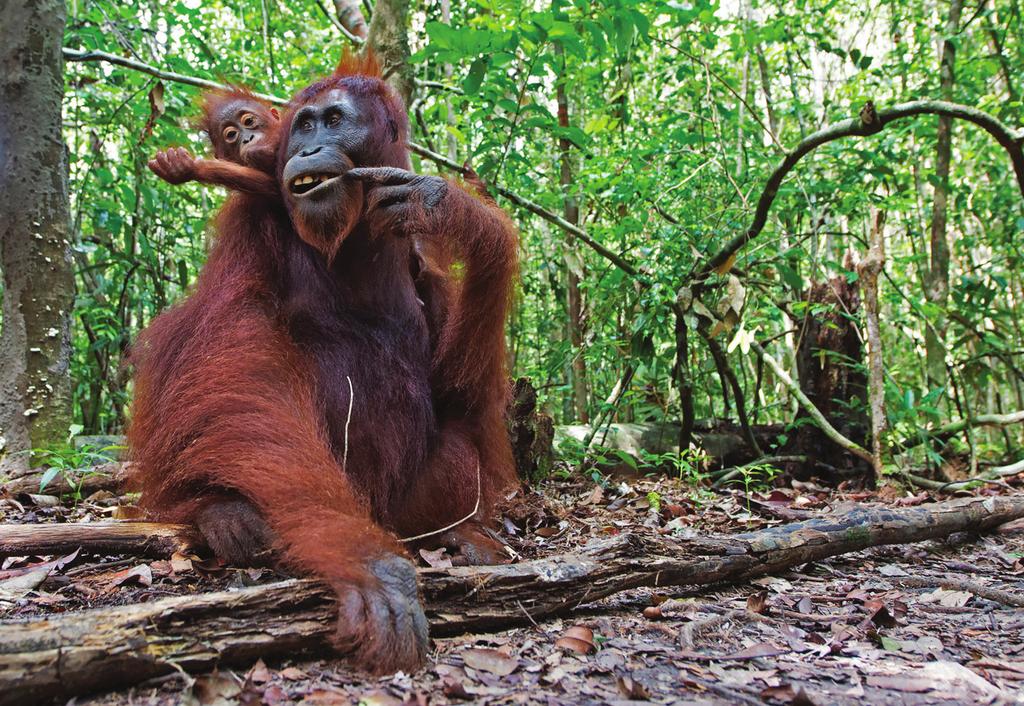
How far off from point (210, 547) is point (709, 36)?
483 cm

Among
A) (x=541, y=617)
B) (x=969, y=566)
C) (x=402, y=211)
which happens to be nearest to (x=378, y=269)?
(x=402, y=211)

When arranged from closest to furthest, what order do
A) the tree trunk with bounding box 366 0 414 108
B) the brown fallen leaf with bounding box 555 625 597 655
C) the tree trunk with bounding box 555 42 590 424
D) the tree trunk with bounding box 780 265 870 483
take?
the brown fallen leaf with bounding box 555 625 597 655 → the tree trunk with bounding box 366 0 414 108 → the tree trunk with bounding box 780 265 870 483 → the tree trunk with bounding box 555 42 590 424

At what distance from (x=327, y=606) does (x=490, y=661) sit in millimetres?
441

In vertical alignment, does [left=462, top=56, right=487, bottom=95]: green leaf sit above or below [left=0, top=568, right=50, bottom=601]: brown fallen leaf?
above

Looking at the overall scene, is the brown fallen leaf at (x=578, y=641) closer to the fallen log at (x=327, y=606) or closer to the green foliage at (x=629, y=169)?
the fallen log at (x=327, y=606)

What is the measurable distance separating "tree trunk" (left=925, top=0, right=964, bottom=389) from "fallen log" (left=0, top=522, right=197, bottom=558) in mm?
5805

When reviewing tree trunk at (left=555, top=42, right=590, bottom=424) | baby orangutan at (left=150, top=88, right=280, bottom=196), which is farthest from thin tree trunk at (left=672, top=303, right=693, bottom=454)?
baby orangutan at (left=150, top=88, right=280, bottom=196)

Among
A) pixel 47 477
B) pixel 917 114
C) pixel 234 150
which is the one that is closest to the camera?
pixel 47 477

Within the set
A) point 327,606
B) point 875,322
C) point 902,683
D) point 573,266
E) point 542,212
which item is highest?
point 542,212

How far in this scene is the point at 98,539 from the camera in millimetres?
2635

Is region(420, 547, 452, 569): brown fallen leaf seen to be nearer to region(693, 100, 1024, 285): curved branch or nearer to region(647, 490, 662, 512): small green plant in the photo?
region(647, 490, 662, 512): small green plant

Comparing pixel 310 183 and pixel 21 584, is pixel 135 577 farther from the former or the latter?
pixel 310 183

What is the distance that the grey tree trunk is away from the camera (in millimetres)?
3871

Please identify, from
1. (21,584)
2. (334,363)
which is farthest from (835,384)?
(21,584)
